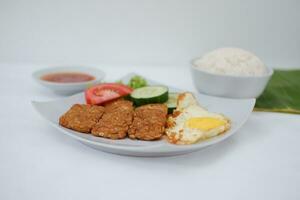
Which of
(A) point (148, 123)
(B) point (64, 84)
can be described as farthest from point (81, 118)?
(B) point (64, 84)

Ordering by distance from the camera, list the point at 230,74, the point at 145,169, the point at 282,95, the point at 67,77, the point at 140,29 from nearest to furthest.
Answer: the point at 145,169
the point at 230,74
the point at 282,95
the point at 67,77
the point at 140,29

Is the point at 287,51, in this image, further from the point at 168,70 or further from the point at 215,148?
the point at 215,148

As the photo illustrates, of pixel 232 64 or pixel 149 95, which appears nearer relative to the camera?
pixel 149 95

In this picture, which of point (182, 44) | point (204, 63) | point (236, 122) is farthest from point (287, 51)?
point (236, 122)

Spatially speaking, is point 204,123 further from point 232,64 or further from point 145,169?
point 232,64

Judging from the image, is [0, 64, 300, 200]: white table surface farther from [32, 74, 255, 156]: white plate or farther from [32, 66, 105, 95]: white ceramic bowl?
[32, 66, 105, 95]: white ceramic bowl

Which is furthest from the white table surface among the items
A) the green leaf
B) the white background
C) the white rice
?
the white background

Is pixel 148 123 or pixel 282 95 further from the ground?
pixel 148 123
